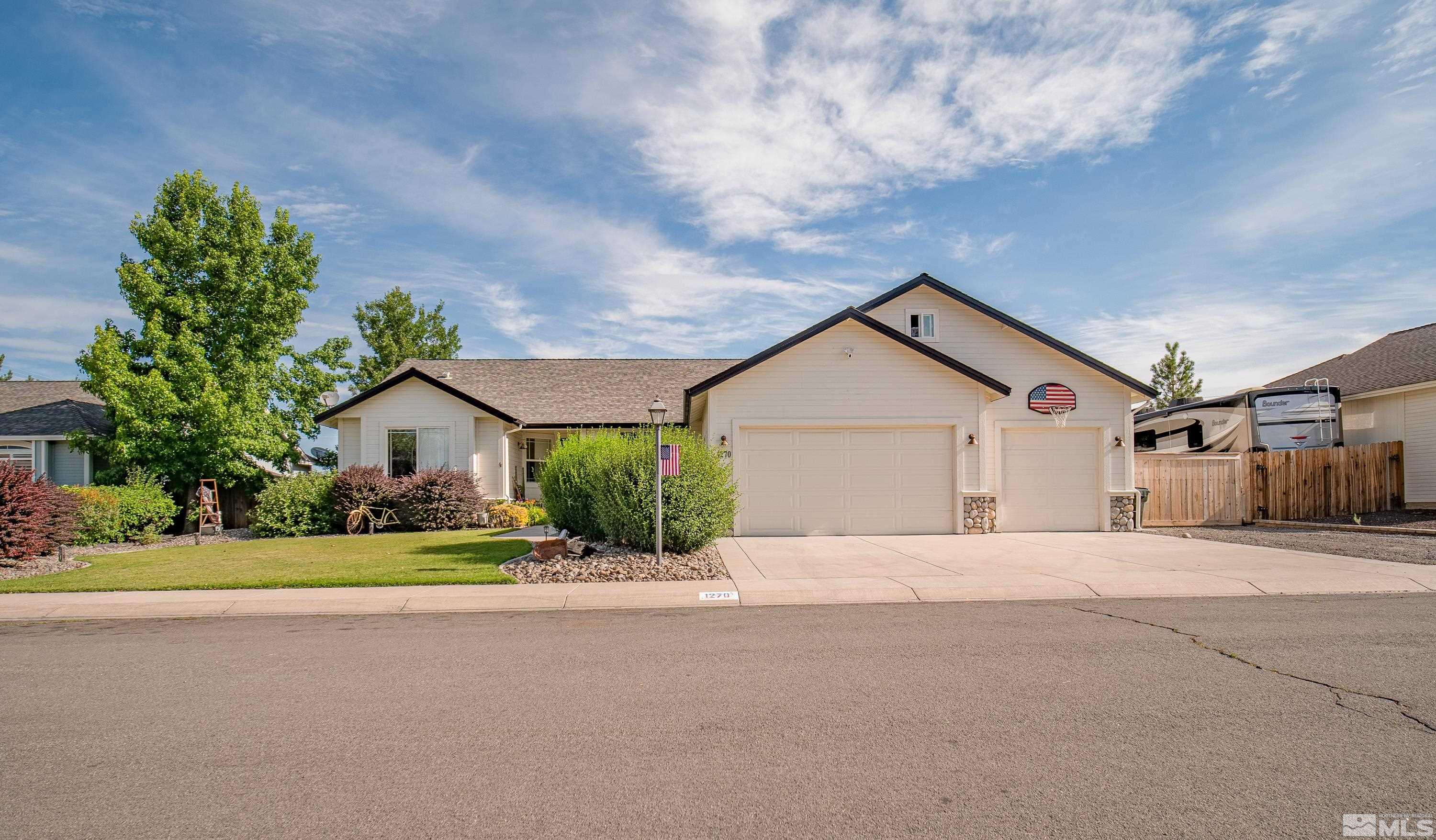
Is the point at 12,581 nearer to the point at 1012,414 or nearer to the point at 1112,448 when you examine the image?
the point at 1012,414

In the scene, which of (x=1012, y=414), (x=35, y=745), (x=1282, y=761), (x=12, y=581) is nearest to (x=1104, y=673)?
(x=1282, y=761)

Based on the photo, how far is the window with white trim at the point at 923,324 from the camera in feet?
65.6

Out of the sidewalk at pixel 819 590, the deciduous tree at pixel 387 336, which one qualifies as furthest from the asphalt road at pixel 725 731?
the deciduous tree at pixel 387 336

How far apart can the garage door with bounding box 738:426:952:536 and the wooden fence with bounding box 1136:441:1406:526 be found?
6.28m

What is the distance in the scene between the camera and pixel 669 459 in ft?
41.9

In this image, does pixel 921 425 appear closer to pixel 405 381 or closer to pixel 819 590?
pixel 819 590

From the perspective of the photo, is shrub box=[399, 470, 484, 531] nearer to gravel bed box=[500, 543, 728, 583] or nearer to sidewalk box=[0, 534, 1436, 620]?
gravel bed box=[500, 543, 728, 583]

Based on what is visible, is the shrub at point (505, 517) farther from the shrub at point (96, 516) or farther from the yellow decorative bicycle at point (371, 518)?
the shrub at point (96, 516)

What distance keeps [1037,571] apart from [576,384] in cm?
1961

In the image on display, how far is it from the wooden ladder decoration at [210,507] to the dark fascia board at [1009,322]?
1874cm

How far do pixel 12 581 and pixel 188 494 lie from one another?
486 inches

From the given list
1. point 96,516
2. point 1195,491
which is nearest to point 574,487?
point 96,516

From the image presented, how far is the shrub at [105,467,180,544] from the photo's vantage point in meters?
18.6

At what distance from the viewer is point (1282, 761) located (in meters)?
4.56
